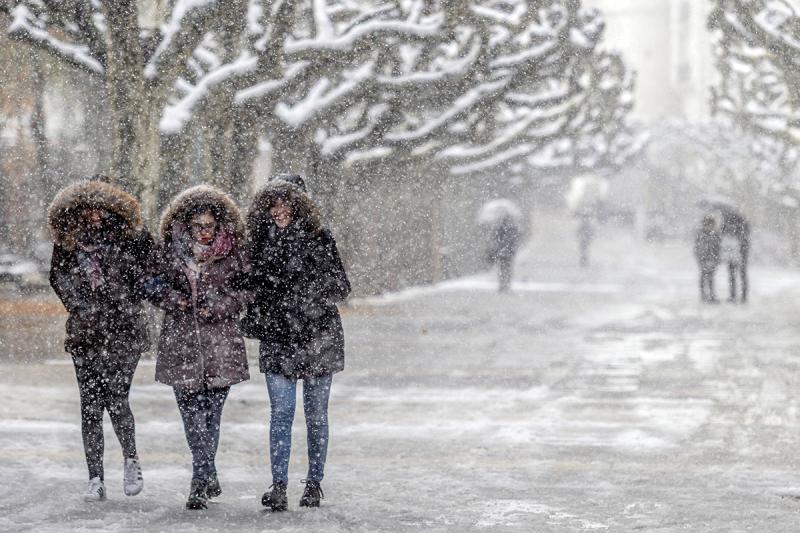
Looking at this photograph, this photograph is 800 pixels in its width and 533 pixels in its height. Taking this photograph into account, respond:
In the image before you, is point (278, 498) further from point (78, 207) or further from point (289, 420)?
point (78, 207)

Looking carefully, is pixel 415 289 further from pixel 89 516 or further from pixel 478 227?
pixel 89 516

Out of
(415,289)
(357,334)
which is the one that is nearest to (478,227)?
(415,289)

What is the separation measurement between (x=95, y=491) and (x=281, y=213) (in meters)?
1.54

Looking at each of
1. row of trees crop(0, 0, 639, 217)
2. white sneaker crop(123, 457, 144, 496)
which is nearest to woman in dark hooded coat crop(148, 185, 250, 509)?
white sneaker crop(123, 457, 144, 496)

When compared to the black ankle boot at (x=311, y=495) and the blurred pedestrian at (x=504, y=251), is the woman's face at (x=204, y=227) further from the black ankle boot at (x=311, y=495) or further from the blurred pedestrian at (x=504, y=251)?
the blurred pedestrian at (x=504, y=251)

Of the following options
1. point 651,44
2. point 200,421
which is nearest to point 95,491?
point 200,421

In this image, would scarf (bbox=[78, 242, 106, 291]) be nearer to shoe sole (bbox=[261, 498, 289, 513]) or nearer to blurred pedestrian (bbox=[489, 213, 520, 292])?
shoe sole (bbox=[261, 498, 289, 513])

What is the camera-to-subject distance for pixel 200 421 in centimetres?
667

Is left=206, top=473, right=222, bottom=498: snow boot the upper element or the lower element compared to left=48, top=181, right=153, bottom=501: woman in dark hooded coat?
lower

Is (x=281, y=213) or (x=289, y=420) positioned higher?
(x=281, y=213)

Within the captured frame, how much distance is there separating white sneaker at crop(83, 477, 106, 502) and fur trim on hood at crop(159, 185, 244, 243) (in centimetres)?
116

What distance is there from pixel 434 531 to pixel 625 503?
112 cm

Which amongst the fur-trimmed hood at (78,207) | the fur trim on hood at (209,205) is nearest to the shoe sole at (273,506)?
the fur trim on hood at (209,205)

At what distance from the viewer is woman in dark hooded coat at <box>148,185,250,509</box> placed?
6.55 m
